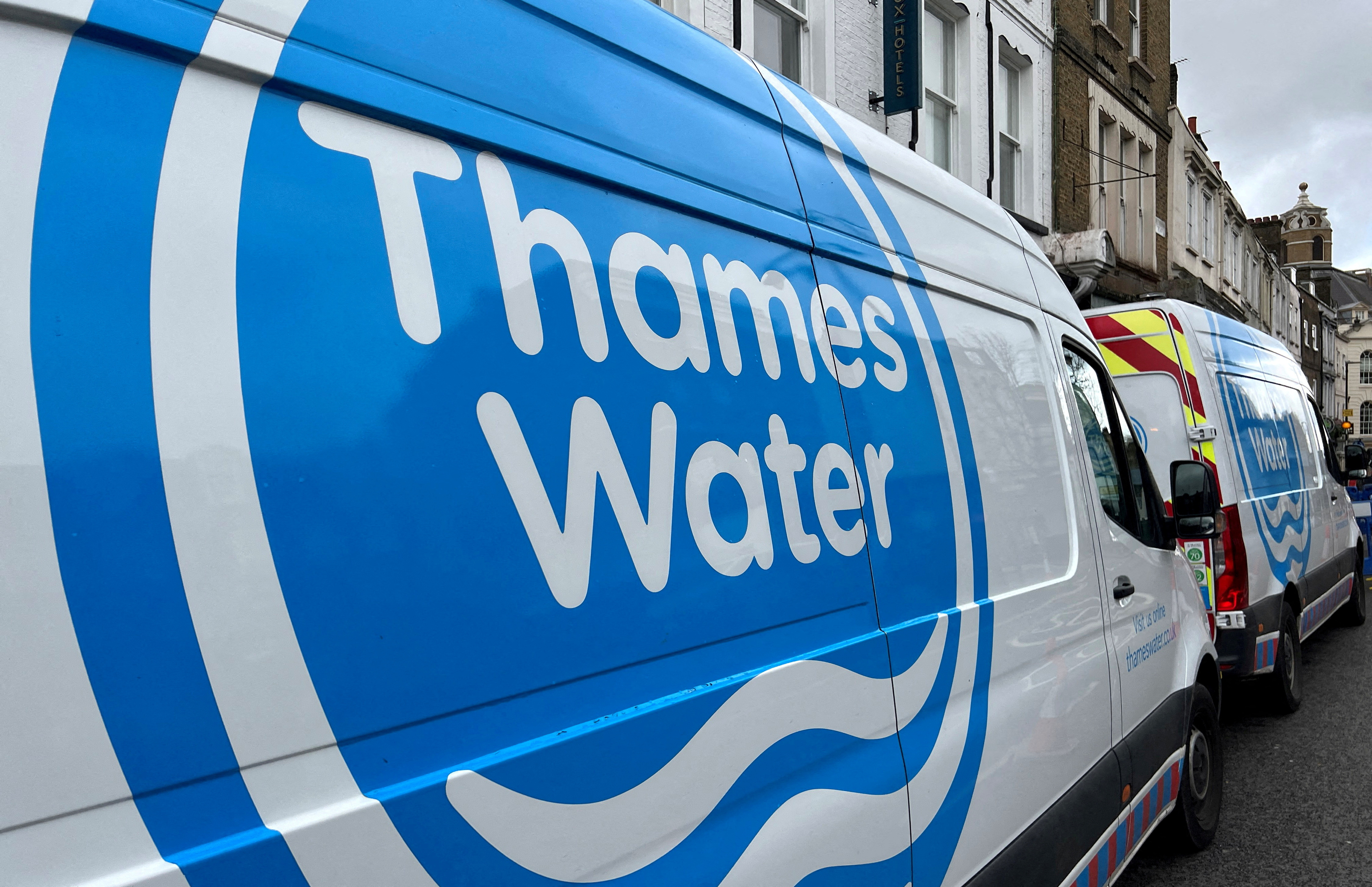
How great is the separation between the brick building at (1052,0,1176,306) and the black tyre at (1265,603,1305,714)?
6.23 metres

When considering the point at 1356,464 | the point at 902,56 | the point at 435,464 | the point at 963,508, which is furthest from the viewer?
the point at 902,56

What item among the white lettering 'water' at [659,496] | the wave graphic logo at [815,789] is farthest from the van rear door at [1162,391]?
the white lettering 'water' at [659,496]

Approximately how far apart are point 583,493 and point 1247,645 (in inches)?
212

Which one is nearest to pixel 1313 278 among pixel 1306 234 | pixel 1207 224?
pixel 1306 234

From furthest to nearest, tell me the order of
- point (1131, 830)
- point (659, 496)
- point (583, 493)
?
point (1131, 830), point (659, 496), point (583, 493)

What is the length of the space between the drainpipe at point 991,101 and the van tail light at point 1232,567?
714 centimetres

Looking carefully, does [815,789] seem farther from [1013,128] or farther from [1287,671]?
[1013,128]

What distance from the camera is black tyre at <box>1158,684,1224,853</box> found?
12.8 ft

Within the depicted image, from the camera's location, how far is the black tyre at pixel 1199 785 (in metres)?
3.90

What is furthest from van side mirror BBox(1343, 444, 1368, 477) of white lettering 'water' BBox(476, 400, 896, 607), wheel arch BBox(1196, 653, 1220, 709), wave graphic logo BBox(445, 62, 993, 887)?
white lettering 'water' BBox(476, 400, 896, 607)

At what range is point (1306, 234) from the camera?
75.1 m

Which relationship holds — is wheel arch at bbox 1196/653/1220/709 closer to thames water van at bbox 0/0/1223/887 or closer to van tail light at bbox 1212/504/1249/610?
van tail light at bbox 1212/504/1249/610

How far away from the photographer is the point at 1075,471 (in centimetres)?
288

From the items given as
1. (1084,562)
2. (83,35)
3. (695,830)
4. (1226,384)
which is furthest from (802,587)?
(1226,384)
